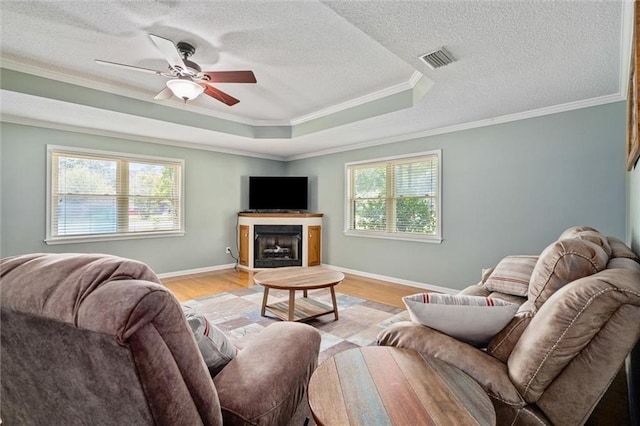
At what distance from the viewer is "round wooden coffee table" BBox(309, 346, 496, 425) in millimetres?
905

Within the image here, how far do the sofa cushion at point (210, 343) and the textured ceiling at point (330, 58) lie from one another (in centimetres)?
178

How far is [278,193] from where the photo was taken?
20.2 ft

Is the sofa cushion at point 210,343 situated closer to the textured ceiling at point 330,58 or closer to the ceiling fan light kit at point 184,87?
the textured ceiling at point 330,58

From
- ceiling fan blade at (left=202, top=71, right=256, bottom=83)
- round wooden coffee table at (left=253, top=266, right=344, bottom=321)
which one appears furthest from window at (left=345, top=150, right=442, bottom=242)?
ceiling fan blade at (left=202, top=71, right=256, bottom=83)

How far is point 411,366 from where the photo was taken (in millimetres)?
1190

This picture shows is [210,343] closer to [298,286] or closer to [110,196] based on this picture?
[298,286]

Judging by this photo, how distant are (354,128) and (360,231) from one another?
72.7 inches

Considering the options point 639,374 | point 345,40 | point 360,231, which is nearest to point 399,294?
point 360,231

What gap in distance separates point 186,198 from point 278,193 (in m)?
1.70

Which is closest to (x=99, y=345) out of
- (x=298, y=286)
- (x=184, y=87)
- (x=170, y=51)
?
(x=298, y=286)

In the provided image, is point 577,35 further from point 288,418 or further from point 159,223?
point 159,223

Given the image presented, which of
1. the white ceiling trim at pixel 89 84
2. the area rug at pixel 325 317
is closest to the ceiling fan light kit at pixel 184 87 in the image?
the white ceiling trim at pixel 89 84

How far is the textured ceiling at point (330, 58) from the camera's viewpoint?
1.96 m

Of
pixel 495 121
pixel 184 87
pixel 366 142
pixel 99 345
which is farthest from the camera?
pixel 366 142
